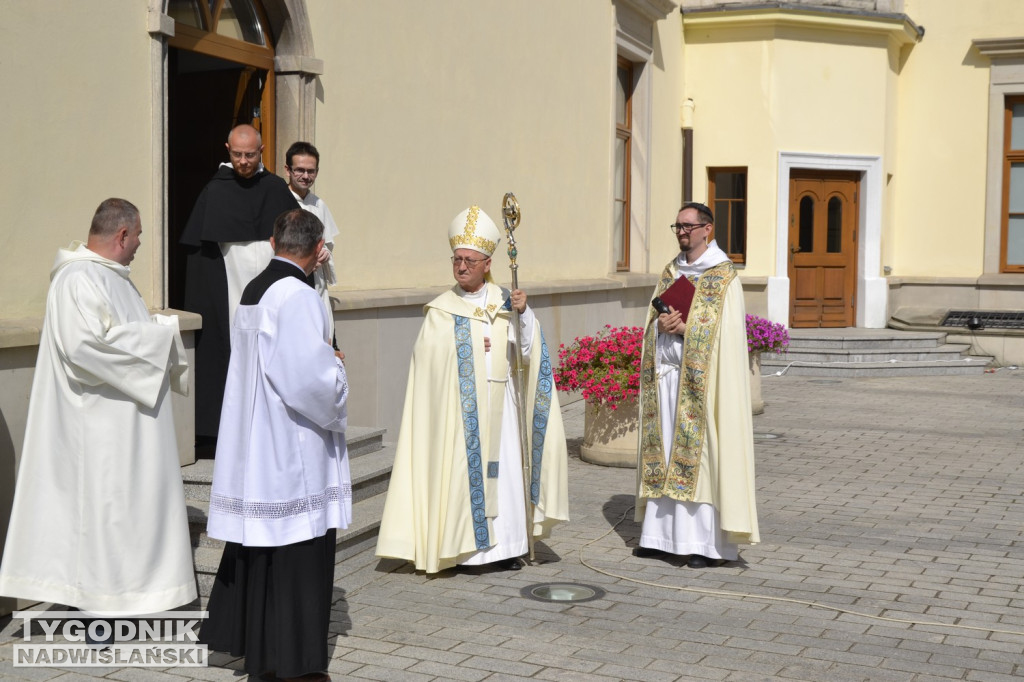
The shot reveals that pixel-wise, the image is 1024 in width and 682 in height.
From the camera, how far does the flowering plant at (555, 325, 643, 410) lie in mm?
9008

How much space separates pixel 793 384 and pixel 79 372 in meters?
10.9

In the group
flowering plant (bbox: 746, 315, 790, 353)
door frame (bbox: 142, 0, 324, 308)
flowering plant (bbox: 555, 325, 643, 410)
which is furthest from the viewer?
flowering plant (bbox: 746, 315, 790, 353)

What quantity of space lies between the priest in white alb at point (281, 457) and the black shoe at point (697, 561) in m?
2.40

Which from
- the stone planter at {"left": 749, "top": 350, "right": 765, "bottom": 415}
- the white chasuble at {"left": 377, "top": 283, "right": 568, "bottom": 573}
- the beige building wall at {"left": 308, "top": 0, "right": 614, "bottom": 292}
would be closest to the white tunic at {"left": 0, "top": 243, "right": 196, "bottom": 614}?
the white chasuble at {"left": 377, "top": 283, "right": 568, "bottom": 573}

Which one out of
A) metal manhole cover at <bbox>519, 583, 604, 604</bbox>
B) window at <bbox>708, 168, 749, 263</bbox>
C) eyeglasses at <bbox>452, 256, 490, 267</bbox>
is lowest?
metal manhole cover at <bbox>519, 583, 604, 604</bbox>

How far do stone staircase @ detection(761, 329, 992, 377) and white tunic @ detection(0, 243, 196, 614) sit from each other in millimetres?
11516

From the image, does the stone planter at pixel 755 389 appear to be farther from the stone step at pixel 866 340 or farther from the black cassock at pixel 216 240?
the black cassock at pixel 216 240

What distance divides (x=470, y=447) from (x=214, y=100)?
327cm

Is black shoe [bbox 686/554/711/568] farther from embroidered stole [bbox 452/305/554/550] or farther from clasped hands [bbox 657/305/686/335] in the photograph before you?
clasped hands [bbox 657/305/686/335]

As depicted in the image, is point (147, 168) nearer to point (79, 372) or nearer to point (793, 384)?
point (79, 372)

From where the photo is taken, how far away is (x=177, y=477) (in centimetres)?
502

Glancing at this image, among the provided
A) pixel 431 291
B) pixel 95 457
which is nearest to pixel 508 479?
pixel 95 457

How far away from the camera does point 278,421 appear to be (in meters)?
4.43

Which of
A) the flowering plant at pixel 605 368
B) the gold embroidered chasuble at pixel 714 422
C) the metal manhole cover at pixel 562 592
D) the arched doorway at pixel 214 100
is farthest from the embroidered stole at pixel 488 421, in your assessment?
the flowering plant at pixel 605 368
